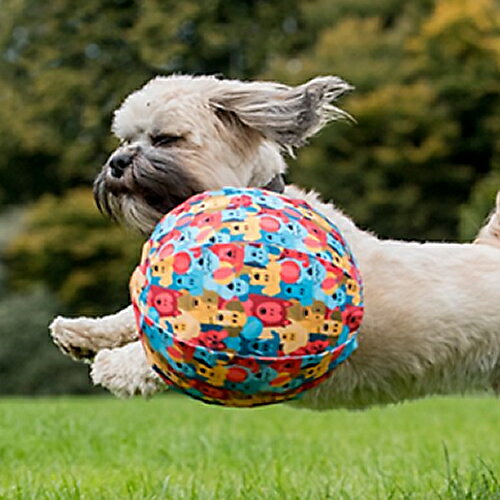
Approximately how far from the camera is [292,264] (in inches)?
121

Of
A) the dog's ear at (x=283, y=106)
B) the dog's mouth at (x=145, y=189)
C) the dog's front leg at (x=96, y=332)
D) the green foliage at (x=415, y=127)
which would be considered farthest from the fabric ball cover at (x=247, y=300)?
the green foliage at (x=415, y=127)

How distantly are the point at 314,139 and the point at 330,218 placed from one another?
18.7m

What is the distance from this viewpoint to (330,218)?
3.99m

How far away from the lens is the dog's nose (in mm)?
3914

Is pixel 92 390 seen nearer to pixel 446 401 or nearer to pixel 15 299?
pixel 15 299

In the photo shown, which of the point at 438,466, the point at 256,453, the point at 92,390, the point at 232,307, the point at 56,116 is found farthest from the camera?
the point at 56,116

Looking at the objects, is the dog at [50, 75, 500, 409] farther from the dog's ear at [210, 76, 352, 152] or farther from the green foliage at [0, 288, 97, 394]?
the green foliage at [0, 288, 97, 394]

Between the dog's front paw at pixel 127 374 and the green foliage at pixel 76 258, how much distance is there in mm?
18600

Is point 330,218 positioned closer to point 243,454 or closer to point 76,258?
point 243,454

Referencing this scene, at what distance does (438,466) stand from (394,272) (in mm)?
2600

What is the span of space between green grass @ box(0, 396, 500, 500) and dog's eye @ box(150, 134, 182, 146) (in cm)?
141

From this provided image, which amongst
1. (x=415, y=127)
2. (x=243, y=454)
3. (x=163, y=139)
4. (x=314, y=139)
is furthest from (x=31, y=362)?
(x=163, y=139)

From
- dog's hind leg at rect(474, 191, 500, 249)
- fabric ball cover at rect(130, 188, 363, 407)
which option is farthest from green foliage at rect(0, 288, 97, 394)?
fabric ball cover at rect(130, 188, 363, 407)

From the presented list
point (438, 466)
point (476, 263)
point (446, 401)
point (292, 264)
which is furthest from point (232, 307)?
point (446, 401)
